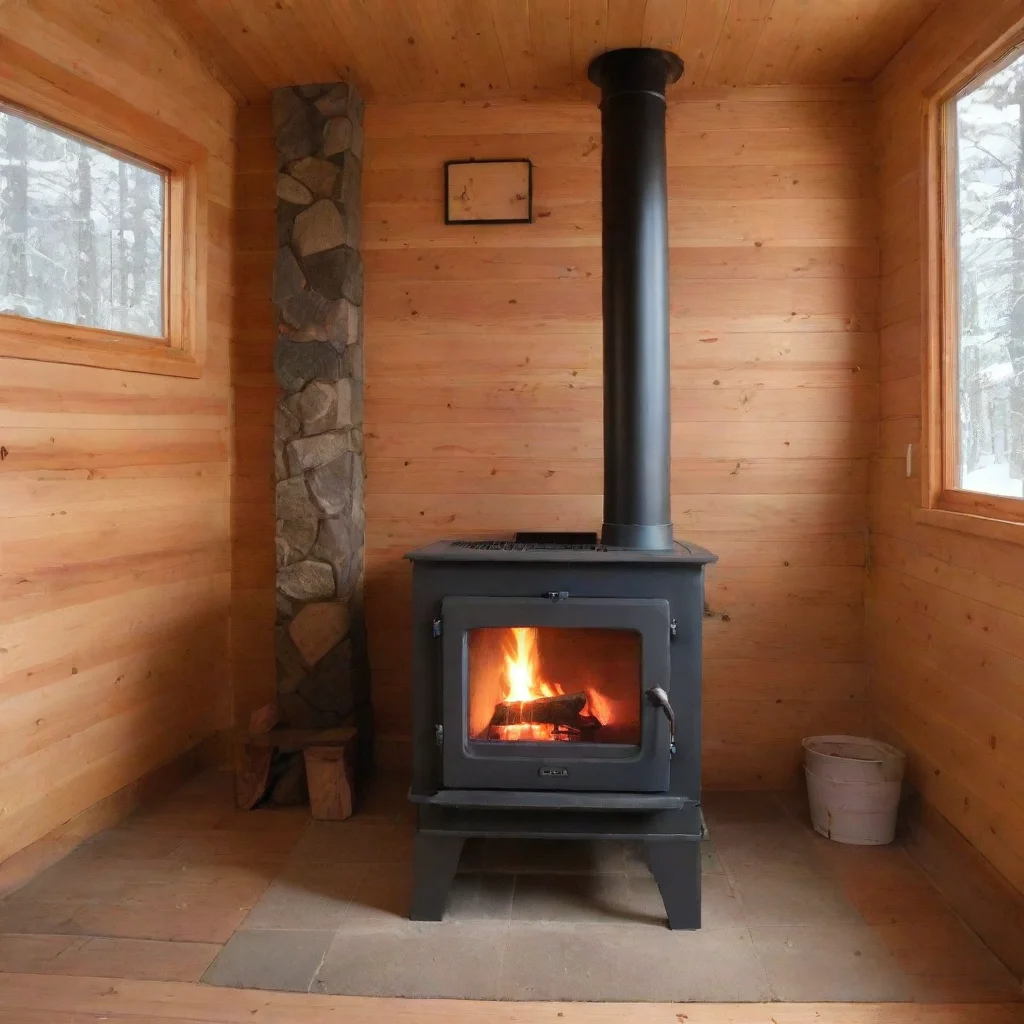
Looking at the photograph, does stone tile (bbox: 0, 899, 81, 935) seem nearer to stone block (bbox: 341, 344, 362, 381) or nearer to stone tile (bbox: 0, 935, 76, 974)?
stone tile (bbox: 0, 935, 76, 974)

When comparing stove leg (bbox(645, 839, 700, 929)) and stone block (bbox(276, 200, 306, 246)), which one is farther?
stone block (bbox(276, 200, 306, 246))

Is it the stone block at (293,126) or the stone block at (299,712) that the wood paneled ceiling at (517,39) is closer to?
the stone block at (293,126)

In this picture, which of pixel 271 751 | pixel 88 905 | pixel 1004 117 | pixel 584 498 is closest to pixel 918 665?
pixel 584 498

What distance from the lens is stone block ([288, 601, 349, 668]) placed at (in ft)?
8.66

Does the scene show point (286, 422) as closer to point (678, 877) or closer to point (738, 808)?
point (678, 877)

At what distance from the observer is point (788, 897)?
6.74 feet

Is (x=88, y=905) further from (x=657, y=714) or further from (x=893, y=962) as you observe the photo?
(x=893, y=962)

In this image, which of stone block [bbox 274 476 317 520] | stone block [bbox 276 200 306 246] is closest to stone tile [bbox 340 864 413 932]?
stone block [bbox 274 476 317 520]

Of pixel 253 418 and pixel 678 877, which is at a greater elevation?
pixel 253 418

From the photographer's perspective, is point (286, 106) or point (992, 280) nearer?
point (992, 280)

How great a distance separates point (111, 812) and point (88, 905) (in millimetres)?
437

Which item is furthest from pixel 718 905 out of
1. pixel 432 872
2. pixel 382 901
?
pixel 382 901

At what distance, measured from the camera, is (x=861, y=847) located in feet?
7.63

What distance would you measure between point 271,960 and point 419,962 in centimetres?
32
